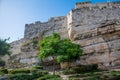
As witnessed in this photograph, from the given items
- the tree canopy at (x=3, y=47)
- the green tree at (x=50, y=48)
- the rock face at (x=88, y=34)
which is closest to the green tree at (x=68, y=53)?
the green tree at (x=50, y=48)

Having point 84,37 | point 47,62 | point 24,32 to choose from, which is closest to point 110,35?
point 84,37

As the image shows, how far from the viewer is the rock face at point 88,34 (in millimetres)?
34312

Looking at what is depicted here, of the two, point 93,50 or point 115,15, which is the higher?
point 115,15

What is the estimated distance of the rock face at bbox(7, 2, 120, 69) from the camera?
34312mm

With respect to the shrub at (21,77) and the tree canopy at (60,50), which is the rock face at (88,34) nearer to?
the tree canopy at (60,50)

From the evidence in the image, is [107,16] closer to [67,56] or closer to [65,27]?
[65,27]

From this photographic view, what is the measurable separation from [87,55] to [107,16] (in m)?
6.93

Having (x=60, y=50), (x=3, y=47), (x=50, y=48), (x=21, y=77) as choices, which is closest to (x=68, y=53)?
(x=60, y=50)

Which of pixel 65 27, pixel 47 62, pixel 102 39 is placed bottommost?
pixel 47 62

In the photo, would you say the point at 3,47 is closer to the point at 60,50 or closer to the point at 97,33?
the point at 60,50

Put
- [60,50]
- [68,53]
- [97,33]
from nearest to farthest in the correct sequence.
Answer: [60,50] < [68,53] < [97,33]

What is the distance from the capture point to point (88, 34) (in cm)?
3650

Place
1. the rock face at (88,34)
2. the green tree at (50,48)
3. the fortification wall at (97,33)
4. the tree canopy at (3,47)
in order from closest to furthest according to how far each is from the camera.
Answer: the green tree at (50,48) → the fortification wall at (97,33) → the rock face at (88,34) → the tree canopy at (3,47)

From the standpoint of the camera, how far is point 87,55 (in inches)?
1384
